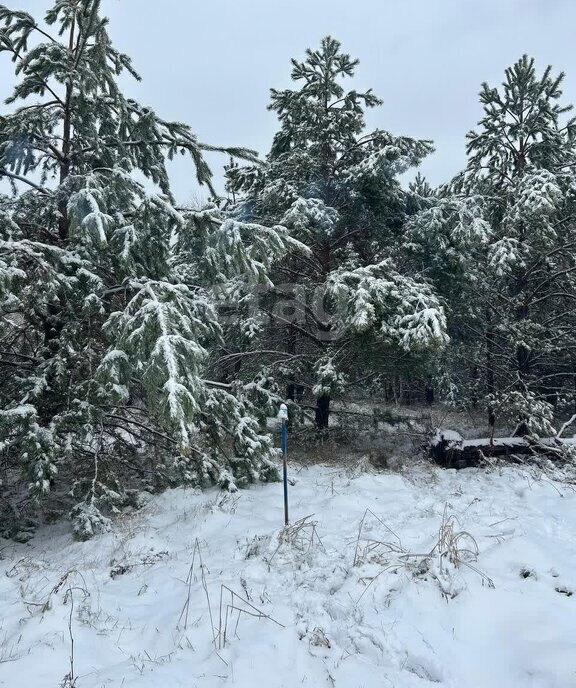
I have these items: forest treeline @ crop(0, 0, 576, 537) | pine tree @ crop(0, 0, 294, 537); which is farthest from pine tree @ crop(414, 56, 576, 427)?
pine tree @ crop(0, 0, 294, 537)

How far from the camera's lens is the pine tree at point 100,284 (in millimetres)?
5086

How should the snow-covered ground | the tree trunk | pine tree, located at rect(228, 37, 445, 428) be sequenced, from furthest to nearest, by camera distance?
the tree trunk, pine tree, located at rect(228, 37, 445, 428), the snow-covered ground

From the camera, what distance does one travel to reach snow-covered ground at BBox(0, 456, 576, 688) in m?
2.91

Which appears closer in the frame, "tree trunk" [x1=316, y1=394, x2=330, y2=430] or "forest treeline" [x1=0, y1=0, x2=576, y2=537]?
"forest treeline" [x1=0, y1=0, x2=576, y2=537]

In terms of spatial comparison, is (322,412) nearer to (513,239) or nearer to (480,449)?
(480,449)

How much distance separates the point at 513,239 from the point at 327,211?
4.44m

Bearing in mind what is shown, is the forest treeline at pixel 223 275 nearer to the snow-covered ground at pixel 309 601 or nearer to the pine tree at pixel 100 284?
the pine tree at pixel 100 284

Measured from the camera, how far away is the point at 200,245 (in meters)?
6.50

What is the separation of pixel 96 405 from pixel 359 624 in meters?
4.35

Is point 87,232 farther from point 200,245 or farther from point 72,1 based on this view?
point 72,1

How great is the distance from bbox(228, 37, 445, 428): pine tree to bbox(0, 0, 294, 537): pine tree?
9.18 ft

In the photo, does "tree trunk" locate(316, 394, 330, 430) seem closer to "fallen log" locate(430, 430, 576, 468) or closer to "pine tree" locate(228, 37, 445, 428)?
"pine tree" locate(228, 37, 445, 428)

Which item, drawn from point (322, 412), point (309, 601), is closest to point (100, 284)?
point (309, 601)

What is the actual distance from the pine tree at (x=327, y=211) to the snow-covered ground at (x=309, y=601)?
4385mm
